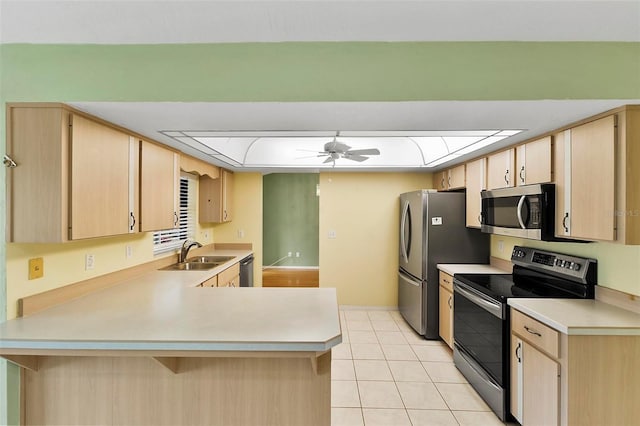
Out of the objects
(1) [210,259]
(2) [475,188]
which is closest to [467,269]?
(2) [475,188]

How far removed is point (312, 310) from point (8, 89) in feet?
6.74

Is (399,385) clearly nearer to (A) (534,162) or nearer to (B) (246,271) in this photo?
(A) (534,162)

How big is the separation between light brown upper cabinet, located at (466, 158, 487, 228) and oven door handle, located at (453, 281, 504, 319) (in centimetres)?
78

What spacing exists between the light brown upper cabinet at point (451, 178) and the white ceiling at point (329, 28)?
1781mm

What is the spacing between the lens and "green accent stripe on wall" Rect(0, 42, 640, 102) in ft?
5.28

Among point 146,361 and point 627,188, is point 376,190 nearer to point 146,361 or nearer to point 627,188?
point 627,188

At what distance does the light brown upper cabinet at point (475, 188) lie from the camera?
3207 mm

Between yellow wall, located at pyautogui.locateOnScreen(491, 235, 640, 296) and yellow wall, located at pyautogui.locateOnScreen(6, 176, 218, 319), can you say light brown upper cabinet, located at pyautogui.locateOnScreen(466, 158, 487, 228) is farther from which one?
yellow wall, located at pyautogui.locateOnScreen(6, 176, 218, 319)

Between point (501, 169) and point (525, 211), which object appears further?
point (501, 169)

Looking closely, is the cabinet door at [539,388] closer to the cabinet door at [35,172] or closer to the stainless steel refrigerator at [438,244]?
the stainless steel refrigerator at [438,244]

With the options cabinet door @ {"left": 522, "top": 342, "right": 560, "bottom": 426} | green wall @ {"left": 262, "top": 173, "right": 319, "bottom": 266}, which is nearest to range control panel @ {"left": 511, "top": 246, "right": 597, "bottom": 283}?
cabinet door @ {"left": 522, "top": 342, "right": 560, "bottom": 426}

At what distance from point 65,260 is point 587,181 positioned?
338 centimetres

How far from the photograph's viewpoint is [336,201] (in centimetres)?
486

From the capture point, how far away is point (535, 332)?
200 centimetres
